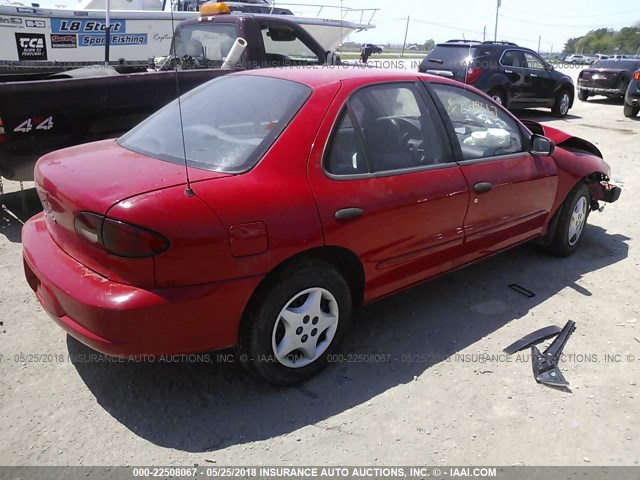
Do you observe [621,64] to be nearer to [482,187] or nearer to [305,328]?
→ [482,187]

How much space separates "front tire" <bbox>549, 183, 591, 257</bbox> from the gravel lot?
2.66 feet

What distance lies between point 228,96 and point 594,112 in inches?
578

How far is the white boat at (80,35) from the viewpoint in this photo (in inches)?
397

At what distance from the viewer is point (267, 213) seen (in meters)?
2.58

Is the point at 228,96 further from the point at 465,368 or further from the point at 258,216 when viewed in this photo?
the point at 465,368

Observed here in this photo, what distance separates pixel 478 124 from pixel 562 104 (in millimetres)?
11209

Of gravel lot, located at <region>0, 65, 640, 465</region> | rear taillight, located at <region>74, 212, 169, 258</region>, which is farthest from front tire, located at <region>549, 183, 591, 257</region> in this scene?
rear taillight, located at <region>74, 212, 169, 258</region>

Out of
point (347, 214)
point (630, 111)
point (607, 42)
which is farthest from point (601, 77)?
point (607, 42)

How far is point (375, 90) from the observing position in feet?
10.7

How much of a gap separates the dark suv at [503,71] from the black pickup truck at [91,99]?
19.1 ft

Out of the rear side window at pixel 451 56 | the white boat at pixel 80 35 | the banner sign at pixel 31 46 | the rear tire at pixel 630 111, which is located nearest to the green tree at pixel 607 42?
the rear tire at pixel 630 111

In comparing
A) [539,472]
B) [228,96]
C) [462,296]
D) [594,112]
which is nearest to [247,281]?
[228,96]

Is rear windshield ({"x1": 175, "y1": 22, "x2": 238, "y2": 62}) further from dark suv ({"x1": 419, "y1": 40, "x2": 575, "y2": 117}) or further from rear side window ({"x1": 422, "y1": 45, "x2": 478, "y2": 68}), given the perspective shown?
rear side window ({"x1": 422, "y1": 45, "x2": 478, "y2": 68})

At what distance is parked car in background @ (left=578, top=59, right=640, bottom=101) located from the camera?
16641mm
